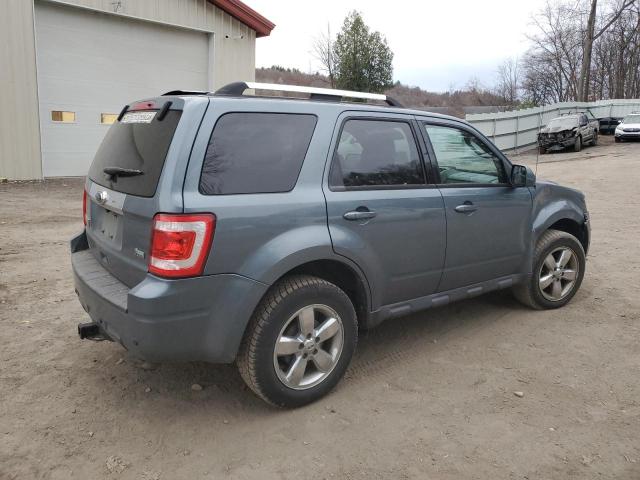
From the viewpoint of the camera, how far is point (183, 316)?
271cm

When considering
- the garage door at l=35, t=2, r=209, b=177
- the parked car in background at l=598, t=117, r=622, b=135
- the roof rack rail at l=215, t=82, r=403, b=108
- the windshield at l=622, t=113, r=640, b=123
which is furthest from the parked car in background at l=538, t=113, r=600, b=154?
the roof rack rail at l=215, t=82, r=403, b=108

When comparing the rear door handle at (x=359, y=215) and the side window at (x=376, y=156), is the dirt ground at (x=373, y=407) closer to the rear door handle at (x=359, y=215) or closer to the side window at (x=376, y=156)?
the rear door handle at (x=359, y=215)

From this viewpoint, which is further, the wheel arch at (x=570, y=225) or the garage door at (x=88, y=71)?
the garage door at (x=88, y=71)

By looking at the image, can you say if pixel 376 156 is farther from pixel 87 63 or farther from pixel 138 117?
pixel 87 63

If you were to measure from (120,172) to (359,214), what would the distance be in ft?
4.63

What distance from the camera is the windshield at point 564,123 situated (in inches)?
949

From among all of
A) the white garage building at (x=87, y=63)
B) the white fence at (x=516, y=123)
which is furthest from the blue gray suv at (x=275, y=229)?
the white fence at (x=516, y=123)

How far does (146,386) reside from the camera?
347cm

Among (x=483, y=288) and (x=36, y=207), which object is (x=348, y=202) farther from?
(x=36, y=207)

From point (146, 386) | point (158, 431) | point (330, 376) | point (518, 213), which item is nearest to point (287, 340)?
point (330, 376)

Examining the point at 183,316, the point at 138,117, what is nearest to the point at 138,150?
the point at 138,117

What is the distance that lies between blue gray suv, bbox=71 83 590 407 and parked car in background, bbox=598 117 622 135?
106 feet

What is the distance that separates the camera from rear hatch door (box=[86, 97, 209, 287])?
108 inches

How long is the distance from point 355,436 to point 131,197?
1.78 m
